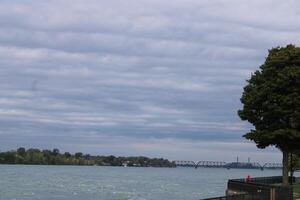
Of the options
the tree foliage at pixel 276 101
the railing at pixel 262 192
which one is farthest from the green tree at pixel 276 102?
the railing at pixel 262 192

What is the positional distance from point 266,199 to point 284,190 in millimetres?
2433

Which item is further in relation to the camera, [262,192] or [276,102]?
[276,102]

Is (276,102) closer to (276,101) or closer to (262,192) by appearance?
(276,101)

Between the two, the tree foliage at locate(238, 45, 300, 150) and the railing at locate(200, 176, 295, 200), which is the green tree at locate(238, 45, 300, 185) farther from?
the railing at locate(200, 176, 295, 200)

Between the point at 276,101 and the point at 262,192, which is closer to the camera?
the point at 262,192

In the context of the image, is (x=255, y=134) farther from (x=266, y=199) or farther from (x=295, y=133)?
(x=266, y=199)

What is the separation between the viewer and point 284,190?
1399 inches

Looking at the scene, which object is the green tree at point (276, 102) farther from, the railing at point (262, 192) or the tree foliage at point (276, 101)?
the railing at point (262, 192)

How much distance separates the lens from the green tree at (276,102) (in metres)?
45.1

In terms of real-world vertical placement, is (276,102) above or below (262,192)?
above

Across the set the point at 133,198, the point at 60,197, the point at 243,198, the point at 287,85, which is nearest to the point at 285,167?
the point at 287,85

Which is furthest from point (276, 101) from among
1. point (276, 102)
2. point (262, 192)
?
point (262, 192)

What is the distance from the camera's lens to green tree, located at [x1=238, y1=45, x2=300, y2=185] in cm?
4512

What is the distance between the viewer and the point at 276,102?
46.0 meters
